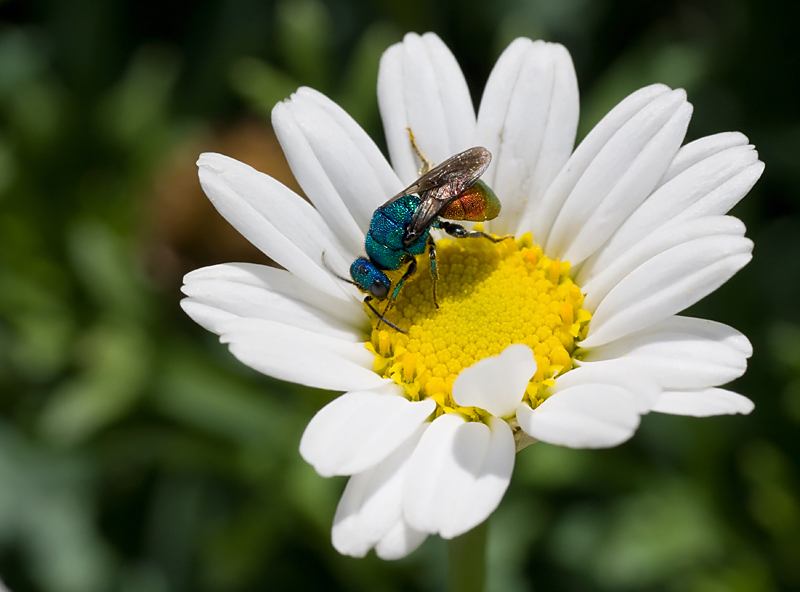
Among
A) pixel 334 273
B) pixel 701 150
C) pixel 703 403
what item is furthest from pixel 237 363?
pixel 703 403

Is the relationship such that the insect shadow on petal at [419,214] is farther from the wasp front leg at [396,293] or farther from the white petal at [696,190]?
the white petal at [696,190]

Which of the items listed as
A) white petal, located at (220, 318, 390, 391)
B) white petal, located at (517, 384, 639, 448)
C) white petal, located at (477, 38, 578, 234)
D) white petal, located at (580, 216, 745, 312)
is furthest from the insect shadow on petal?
white petal, located at (517, 384, 639, 448)

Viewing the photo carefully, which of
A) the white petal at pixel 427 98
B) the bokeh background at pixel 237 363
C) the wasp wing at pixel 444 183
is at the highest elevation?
the white petal at pixel 427 98

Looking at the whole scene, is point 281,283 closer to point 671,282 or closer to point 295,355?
point 295,355

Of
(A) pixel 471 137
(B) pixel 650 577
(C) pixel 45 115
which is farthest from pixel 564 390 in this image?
(C) pixel 45 115

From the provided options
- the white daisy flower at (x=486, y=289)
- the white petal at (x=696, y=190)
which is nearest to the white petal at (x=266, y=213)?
the white daisy flower at (x=486, y=289)

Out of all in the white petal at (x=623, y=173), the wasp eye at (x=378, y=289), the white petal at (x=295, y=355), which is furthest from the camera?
the wasp eye at (x=378, y=289)

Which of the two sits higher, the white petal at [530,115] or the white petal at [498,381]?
the white petal at [530,115]

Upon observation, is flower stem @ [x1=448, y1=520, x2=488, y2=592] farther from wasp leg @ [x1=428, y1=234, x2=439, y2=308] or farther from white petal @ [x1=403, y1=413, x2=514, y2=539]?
wasp leg @ [x1=428, y1=234, x2=439, y2=308]
